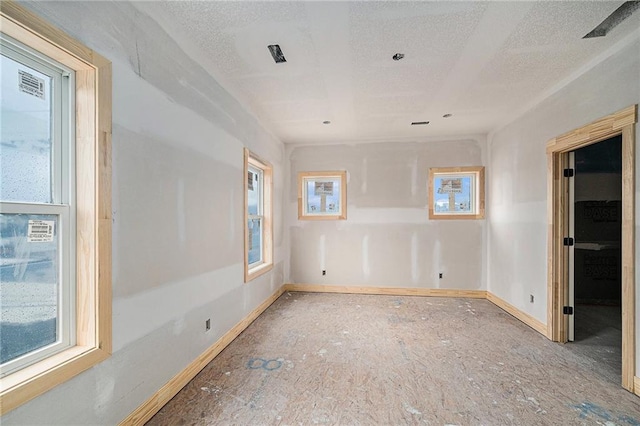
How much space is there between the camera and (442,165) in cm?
466

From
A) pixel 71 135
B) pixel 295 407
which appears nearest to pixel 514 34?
pixel 71 135

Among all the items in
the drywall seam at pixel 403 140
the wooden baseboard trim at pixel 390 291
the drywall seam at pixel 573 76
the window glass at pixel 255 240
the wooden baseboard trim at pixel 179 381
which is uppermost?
the drywall seam at pixel 573 76

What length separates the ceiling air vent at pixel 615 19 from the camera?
178 cm

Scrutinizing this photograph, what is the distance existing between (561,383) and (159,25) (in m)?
4.09

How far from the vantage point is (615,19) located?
1.90 metres

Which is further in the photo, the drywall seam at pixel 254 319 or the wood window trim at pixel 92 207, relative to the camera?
the drywall seam at pixel 254 319

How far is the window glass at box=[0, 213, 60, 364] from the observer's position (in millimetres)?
1188

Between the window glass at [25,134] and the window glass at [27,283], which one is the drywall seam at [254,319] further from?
the window glass at [25,134]

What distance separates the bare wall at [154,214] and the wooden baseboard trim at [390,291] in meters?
2.25

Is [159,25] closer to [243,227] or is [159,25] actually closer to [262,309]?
[243,227]

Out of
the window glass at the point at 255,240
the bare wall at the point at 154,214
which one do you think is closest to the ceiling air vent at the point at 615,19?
the bare wall at the point at 154,214

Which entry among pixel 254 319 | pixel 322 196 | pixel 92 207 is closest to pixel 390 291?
pixel 322 196

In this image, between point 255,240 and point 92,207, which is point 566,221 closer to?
point 255,240

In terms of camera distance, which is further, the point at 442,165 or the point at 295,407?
the point at 442,165
